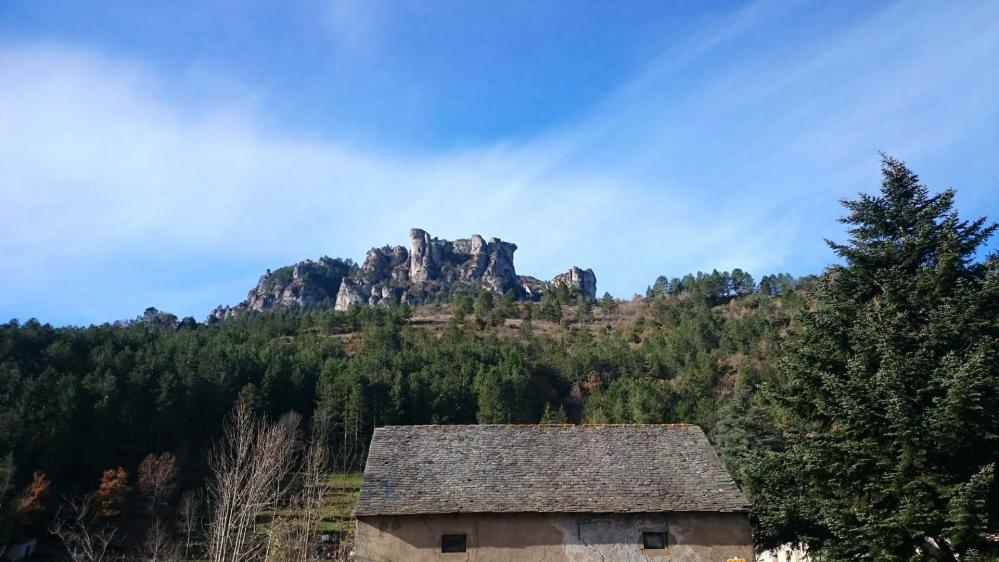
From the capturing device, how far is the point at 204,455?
208 feet

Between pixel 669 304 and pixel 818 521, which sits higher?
pixel 669 304

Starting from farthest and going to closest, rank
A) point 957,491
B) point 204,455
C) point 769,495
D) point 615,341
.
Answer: point 615,341 → point 204,455 → point 769,495 → point 957,491

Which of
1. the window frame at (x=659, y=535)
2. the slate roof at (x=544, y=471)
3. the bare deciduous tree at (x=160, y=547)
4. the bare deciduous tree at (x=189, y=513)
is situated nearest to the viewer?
the window frame at (x=659, y=535)

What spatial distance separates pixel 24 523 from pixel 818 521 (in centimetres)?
4971

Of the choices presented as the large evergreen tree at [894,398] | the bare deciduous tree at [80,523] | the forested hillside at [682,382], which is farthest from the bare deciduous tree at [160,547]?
the large evergreen tree at [894,398]

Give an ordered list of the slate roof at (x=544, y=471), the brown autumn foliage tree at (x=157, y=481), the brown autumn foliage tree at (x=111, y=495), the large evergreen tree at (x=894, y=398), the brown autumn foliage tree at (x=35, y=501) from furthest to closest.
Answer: the brown autumn foliage tree at (x=157, y=481)
the brown autumn foliage tree at (x=111, y=495)
the brown autumn foliage tree at (x=35, y=501)
the slate roof at (x=544, y=471)
the large evergreen tree at (x=894, y=398)

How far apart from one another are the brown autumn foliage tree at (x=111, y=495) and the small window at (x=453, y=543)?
41782 millimetres

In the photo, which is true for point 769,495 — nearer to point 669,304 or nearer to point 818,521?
point 818,521

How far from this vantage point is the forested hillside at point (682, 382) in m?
17.2

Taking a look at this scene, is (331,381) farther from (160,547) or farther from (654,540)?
(654,540)

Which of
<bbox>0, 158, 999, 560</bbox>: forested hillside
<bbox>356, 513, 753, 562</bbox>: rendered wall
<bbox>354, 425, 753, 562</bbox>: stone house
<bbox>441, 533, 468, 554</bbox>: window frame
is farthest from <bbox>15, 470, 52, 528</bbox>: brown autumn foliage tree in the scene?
<bbox>441, 533, 468, 554</bbox>: window frame

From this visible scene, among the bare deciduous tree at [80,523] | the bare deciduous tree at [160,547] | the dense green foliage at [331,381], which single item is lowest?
the bare deciduous tree at [160,547]

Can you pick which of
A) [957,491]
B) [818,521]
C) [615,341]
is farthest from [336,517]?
[615,341]

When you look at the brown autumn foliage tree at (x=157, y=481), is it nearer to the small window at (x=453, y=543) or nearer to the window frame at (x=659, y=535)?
the small window at (x=453, y=543)
